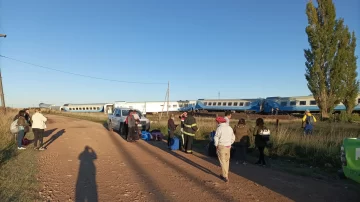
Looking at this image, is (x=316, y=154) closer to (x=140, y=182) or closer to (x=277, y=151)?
(x=277, y=151)

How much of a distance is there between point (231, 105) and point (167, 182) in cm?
5020

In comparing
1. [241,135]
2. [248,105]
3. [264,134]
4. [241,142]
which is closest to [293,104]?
[248,105]

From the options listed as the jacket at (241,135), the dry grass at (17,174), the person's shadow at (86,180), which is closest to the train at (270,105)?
the jacket at (241,135)

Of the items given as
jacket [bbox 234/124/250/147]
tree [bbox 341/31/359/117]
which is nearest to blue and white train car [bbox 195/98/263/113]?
tree [bbox 341/31/359/117]

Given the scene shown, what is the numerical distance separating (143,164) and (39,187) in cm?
363

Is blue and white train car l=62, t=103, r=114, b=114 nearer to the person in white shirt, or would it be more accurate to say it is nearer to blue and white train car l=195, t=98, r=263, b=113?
blue and white train car l=195, t=98, r=263, b=113

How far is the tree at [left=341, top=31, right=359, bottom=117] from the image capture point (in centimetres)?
3084

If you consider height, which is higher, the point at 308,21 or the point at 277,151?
the point at 308,21

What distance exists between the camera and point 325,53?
3034cm

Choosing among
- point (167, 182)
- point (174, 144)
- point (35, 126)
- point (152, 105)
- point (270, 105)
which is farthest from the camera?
point (152, 105)

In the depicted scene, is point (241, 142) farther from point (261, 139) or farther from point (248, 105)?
point (248, 105)

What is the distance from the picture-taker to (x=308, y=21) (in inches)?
1194

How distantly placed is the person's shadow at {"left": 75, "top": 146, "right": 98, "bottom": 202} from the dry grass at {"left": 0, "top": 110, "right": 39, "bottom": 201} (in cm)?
83

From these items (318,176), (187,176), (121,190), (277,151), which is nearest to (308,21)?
(277,151)
